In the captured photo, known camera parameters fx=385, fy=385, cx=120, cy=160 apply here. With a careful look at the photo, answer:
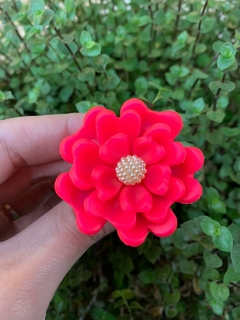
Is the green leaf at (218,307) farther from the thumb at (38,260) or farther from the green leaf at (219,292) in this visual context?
the thumb at (38,260)

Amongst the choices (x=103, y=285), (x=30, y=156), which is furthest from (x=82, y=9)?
(x=103, y=285)

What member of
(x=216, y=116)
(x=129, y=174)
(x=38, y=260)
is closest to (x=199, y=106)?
(x=216, y=116)

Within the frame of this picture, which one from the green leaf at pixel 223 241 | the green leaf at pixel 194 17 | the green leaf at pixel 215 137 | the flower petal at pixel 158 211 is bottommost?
the green leaf at pixel 215 137

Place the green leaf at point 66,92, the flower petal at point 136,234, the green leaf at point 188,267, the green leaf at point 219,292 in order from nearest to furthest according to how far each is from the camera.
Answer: the flower petal at point 136,234 < the green leaf at point 219,292 < the green leaf at point 188,267 < the green leaf at point 66,92

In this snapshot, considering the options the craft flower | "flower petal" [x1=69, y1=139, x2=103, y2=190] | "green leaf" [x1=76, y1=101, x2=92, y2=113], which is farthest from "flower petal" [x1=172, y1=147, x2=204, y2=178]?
"green leaf" [x1=76, y1=101, x2=92, y2=113]

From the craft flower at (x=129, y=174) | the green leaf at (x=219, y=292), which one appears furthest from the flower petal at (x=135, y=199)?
the green leaf at (x=219, y=292)

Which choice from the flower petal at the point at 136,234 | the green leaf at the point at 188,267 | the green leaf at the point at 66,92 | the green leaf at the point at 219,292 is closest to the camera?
the flower petal at the point at 136,234

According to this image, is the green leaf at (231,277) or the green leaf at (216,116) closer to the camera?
the green leaf at (231,277)
